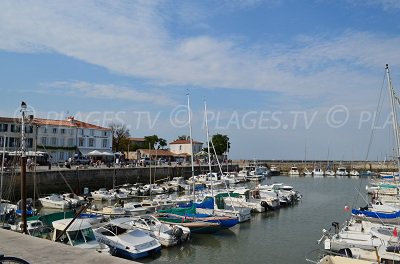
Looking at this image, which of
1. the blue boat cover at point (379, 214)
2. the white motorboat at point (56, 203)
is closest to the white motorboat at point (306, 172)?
the white motorboat at point (56, 203)

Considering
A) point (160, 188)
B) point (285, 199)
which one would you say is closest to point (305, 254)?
point (285, 199)

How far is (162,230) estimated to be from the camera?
24359 mm

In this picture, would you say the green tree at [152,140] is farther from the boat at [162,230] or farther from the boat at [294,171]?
the boat at [162,230]

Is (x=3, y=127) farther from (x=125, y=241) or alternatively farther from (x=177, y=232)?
(x=125, y=241)

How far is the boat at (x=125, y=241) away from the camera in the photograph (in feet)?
67.7

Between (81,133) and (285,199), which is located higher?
(81,133)

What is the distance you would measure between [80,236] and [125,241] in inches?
100

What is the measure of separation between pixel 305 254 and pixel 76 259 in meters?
16.6

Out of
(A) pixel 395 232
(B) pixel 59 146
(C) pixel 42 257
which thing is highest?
(B) pixel 59 146

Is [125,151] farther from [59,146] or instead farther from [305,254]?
[305,254]

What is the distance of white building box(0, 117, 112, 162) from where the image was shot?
67.3 metres

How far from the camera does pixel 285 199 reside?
148ft

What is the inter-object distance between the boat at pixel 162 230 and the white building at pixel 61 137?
46.5 m

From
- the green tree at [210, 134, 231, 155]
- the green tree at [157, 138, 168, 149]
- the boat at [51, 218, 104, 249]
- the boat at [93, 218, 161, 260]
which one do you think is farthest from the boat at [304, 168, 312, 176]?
the boat at [51, 218, 104, 249]
